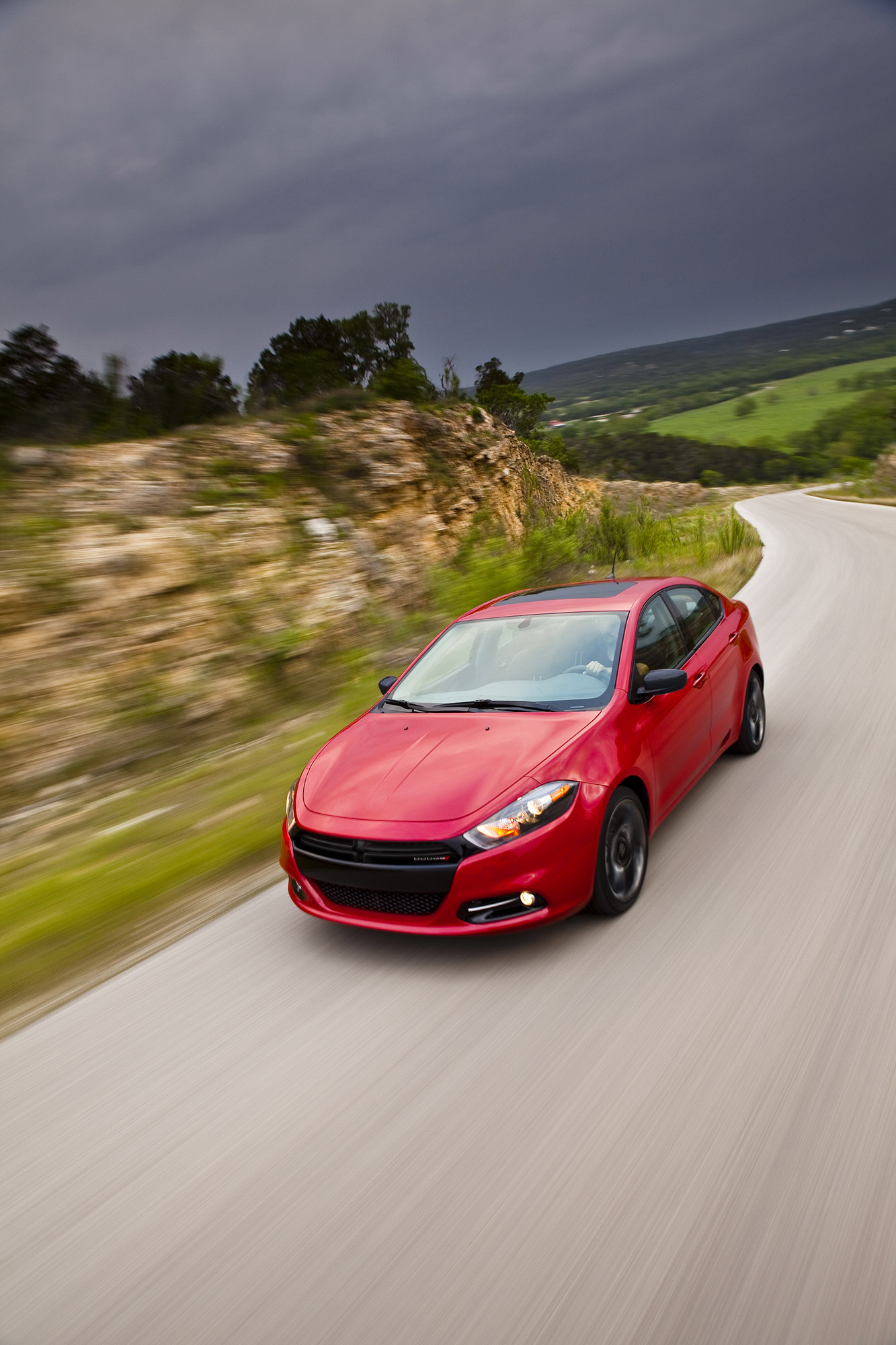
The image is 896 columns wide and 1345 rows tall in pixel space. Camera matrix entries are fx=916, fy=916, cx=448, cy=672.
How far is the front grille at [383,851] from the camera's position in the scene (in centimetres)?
375

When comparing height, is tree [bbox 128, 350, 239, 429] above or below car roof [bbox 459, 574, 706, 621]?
above

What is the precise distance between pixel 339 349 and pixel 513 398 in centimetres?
1477

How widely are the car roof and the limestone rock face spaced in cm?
402

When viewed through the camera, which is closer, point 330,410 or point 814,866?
point 814,866

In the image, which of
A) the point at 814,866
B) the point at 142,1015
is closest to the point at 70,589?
the point at 142,1015

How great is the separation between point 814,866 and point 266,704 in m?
6.29

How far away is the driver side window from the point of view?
4.86 metres

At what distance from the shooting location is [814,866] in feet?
14.7

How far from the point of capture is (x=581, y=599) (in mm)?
5535

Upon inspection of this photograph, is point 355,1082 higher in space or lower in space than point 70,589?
lower

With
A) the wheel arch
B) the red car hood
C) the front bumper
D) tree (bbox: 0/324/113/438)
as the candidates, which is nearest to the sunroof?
the red car hood

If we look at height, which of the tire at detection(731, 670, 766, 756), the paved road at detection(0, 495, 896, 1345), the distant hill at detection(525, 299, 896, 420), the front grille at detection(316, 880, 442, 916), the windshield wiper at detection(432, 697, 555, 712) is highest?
the windshield wiper at detection(432, 697, 555, 712)

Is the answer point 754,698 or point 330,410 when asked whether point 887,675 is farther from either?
point 330,410

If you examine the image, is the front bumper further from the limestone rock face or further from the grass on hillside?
the limestone rock face
